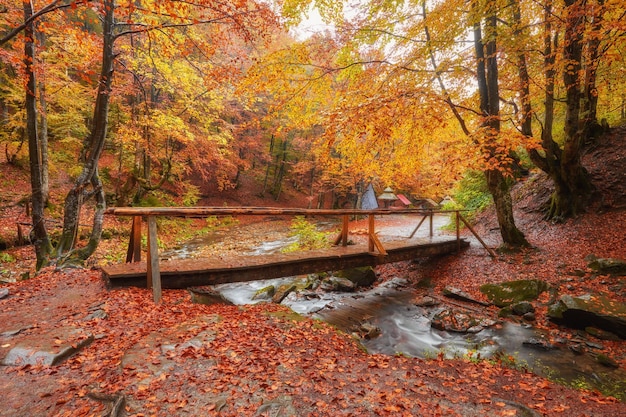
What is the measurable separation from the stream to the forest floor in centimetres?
54

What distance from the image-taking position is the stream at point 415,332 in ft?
16.1

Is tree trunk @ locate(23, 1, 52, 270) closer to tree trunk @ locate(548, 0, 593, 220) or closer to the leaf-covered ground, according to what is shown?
the leaf-covered ground

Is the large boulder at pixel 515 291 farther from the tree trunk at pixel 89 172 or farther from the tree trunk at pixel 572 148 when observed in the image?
the tree trunk at pixel 89 172

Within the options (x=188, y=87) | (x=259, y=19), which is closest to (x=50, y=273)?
(x=259, y=19)

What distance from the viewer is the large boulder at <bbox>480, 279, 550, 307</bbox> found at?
725cm

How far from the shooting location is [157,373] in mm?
3004

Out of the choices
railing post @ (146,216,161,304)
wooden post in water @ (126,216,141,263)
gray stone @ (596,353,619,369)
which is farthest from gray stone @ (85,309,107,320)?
gray stone @ (596,353,619,369)

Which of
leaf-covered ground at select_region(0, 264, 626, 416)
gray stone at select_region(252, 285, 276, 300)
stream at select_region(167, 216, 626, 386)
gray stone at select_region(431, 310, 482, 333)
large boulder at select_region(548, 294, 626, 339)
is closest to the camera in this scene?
leaf-covered ground at select_region(0, 264, 626, 416)

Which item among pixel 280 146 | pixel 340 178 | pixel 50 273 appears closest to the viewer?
pixel 50 273

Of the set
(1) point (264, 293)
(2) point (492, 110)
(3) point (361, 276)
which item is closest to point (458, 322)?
(3) point (361, 276)

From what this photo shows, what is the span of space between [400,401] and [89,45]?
11.3m

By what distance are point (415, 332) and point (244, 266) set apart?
13.8 ft

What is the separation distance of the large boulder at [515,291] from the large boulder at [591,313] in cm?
86

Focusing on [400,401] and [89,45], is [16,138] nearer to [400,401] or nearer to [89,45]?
[89,45]
